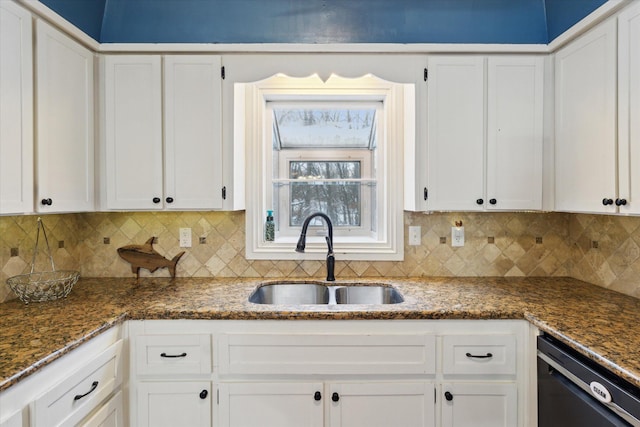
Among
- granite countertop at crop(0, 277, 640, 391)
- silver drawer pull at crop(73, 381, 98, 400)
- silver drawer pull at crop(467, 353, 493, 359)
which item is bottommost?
silver drawer pull at crop(73, 381, 98, 400)

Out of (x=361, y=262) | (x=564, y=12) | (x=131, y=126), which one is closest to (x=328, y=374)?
(x=361, y=262)

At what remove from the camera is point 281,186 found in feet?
7.82

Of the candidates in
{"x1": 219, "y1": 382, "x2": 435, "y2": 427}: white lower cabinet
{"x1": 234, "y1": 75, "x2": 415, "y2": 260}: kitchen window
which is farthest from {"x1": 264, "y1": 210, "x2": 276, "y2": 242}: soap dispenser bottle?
{"x1": 219, "y1": 382, "x2": 435, "y2": 427}: white lower cabinet

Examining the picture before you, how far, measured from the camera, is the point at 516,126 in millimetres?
1866

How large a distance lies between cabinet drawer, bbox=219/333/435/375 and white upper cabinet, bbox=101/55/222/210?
0.87m

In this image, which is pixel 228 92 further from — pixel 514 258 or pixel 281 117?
pixel 514 258

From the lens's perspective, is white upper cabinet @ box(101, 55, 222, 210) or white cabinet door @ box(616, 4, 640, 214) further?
white upper cabinet @ box(101, 55, 222, 210)

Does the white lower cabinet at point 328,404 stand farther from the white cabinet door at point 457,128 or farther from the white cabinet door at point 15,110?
the white cabinet door at point 15,110

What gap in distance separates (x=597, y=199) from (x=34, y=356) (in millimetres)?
2232

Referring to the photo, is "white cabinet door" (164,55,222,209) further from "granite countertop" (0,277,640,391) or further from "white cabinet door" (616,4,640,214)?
"white cabinet door" (616,4,640,214)

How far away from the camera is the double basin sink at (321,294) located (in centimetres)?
200

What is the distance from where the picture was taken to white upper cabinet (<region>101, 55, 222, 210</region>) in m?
1.87

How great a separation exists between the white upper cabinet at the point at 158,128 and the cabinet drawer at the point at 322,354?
871 millimetres

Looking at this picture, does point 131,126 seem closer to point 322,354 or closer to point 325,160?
point 325,160
